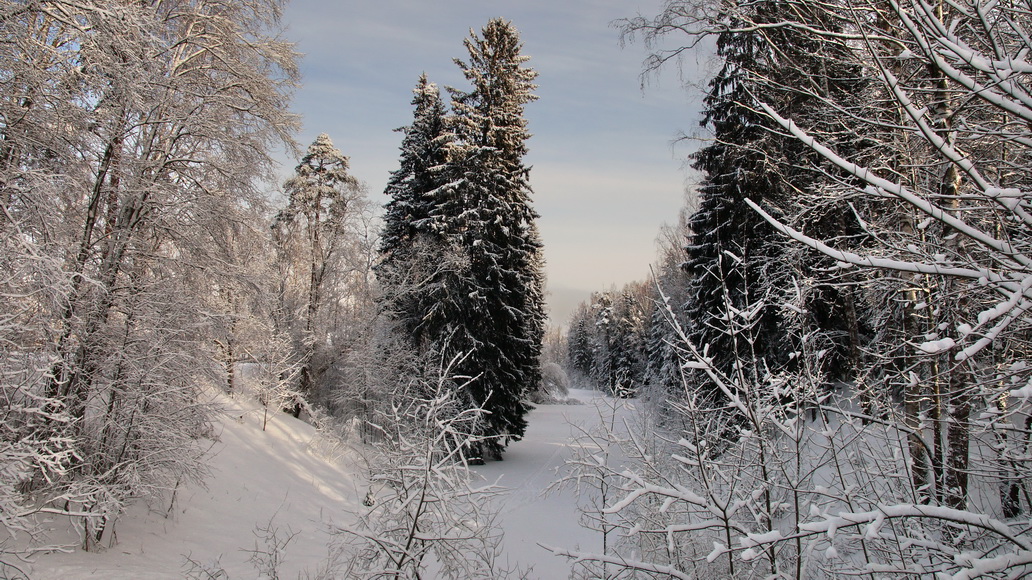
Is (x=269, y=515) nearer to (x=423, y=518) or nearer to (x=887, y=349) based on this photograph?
(x=423, y=518)

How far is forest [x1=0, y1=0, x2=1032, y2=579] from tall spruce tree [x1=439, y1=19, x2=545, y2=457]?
0.16 m

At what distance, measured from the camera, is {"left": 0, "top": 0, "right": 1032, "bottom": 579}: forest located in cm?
211

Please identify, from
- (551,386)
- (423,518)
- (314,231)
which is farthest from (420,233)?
(551,386)

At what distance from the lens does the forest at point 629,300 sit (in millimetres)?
2111

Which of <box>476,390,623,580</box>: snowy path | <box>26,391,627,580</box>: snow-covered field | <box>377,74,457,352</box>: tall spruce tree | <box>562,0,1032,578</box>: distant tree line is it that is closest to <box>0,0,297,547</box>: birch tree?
<box>26,391,627,580</box>: snow-covered field

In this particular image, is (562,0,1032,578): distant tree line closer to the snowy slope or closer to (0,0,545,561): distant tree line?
(0,0,545,561): distant tree line

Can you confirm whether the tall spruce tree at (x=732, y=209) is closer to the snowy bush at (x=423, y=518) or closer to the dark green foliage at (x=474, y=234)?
the dark green foliage at (x=474, y=234)

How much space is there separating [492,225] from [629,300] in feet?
29.0

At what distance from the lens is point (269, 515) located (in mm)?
9891

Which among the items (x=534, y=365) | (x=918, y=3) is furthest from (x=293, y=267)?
(x=918, y=3)

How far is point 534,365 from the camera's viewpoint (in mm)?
21703

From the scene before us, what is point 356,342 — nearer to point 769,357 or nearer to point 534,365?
point 534,365

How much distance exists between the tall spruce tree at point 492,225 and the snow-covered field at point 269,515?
8.99 feet

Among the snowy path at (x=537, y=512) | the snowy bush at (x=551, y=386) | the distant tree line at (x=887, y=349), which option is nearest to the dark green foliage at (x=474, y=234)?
the snowy path at (x=537, y=512)
